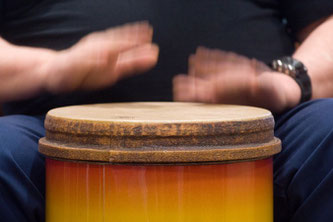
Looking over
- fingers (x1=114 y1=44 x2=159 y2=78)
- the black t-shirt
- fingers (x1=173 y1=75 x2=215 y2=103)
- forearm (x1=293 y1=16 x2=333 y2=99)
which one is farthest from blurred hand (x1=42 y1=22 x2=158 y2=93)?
forearm (x1=293 y1=16 x2=333 y2=99)

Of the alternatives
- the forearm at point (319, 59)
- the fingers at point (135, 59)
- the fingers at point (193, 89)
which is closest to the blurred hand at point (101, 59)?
the fingers at point (135, 59)

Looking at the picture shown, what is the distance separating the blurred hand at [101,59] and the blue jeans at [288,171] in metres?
0.12

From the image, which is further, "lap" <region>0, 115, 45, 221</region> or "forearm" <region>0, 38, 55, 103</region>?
"forearm" <region>0, 38, 55, 103</region>

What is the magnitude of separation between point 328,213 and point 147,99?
0.48m

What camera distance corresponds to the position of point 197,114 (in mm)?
786

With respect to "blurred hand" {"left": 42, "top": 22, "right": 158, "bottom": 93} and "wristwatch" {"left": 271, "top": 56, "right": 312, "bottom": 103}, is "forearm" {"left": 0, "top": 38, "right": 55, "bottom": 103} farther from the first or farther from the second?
"wristwatch" {"left": 271, "top": 56, "right": 312, "bottom": 103}

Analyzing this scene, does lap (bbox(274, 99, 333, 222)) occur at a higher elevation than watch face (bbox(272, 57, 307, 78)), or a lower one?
lower

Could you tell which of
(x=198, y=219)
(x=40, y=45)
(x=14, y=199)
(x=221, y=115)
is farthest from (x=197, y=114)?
(x=40, y=45)

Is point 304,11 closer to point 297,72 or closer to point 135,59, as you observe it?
point 297,72

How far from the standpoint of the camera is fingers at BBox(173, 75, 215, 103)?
92 centimetres

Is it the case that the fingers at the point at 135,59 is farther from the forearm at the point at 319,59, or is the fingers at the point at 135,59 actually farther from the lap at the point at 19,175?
the forearm at the point at 319,59

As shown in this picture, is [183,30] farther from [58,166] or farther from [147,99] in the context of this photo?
[58,166]

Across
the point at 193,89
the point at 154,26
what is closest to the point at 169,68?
the point at 154,26

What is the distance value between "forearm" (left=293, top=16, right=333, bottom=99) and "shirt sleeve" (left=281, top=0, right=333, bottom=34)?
0.17 feet
